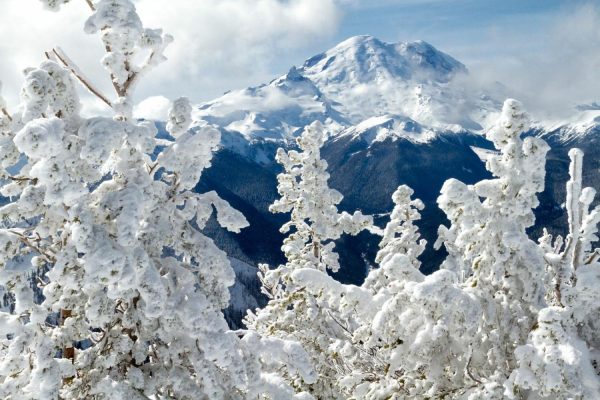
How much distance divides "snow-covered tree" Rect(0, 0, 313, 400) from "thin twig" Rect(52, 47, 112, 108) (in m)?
0.02

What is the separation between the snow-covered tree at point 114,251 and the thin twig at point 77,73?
25 mm

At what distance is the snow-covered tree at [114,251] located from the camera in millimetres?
5164

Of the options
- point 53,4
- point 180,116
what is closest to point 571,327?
point 180,116

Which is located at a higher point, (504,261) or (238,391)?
(504,261)

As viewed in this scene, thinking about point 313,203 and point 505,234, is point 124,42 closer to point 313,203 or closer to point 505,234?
point 505,234

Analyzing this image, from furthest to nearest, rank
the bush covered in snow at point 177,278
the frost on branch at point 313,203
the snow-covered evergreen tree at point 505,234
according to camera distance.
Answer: the frost on branch at point 313,203, the snow-covered evergreen tree at point 505,234, the bush covered in snow at point 177,278

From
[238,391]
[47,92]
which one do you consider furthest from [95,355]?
[47,92]

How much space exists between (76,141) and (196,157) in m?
1.42

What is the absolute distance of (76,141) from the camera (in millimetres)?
5160

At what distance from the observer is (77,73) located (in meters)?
6.02

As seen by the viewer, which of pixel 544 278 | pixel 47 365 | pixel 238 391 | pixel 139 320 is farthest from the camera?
pixel 544 278

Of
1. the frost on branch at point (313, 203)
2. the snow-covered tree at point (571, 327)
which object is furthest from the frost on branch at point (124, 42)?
the frost on branch at point (313, 203)

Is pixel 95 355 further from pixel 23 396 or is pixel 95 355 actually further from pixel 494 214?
pixel 494 214

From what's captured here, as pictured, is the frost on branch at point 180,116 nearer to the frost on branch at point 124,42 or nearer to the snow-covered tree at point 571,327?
the frost on branch at point 124,42
